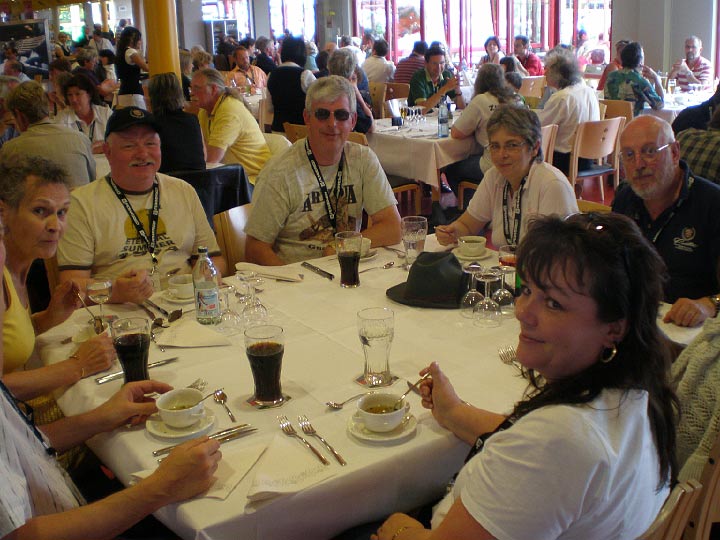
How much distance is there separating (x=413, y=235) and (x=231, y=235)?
952mm

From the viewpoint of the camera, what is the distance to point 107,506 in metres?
1.42

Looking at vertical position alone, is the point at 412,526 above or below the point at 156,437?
below

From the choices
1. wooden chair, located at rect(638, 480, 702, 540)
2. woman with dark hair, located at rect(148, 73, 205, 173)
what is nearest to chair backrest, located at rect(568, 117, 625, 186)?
woman with dark hair, located at rect(148, 73, 205, 173)

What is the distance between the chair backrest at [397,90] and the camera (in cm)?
1012

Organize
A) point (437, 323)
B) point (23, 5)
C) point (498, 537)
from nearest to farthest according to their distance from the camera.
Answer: point (498, 537), point (437, 323), point (23, 5)

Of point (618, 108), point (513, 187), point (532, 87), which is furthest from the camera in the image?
point (532, 87)

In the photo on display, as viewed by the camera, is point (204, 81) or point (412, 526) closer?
point (412, 526)

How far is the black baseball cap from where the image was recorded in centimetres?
285

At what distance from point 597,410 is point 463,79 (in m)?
9.69

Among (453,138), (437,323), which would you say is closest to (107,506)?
(437,323)

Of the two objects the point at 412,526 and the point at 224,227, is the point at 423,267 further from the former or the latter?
the point at 224,227

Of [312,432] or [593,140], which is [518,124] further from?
[593,140]

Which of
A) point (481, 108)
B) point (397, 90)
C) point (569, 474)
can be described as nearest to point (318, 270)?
point (569, 474)

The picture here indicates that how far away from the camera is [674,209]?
2691mm
